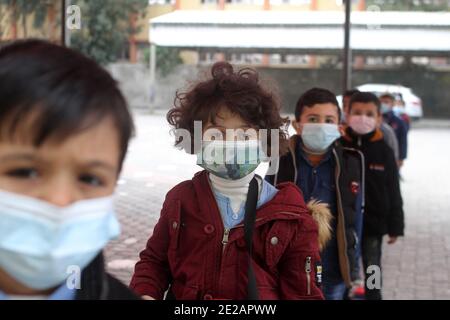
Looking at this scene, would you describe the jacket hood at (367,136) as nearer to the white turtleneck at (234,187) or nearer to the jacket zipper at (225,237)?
the white turtleneck at (234,187)

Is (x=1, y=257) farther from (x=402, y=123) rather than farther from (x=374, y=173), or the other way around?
(x=402, y=123)

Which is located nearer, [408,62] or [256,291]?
[256,291]

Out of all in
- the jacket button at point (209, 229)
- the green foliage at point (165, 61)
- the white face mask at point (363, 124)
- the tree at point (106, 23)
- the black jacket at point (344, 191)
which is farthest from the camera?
the green foliage at point (165, 61)

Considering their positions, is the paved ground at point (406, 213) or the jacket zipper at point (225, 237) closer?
the jacket zipper at point (225, 237)

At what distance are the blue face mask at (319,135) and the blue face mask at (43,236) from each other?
6.92 feet

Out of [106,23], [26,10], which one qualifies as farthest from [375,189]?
[106,23]

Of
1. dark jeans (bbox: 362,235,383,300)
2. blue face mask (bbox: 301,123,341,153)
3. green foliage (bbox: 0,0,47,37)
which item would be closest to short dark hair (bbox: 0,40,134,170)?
blue face mask (bbox: 301,123,341,153)

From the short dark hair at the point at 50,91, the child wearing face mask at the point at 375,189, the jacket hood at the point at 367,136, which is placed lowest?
the child wearing face mask at the point at 375,189

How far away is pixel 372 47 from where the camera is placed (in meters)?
9.06

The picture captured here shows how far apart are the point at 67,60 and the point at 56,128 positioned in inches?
5.3

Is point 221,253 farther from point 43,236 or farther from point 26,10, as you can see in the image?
point 26,10

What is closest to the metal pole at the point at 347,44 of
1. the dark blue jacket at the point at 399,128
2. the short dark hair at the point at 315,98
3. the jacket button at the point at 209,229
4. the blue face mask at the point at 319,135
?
the short dark hair at the point at 315,98

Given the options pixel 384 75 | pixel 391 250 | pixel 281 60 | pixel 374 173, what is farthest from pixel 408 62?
pixel 374 173

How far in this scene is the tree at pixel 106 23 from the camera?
14.8m
